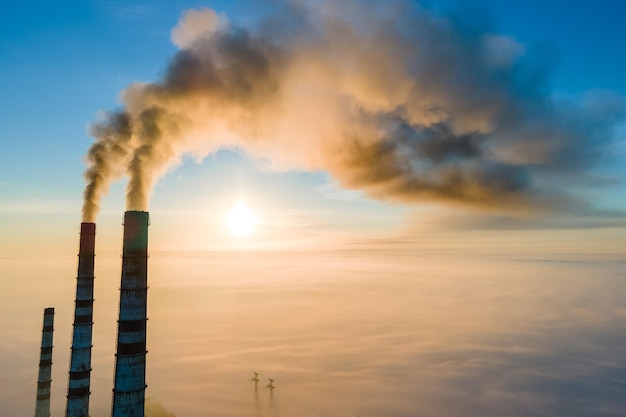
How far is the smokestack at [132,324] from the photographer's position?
16.5 meters

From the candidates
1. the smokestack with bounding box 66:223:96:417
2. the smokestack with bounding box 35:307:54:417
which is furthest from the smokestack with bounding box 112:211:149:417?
the smokestack with bounding box 35:307:54:417

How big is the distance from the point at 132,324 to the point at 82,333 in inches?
444

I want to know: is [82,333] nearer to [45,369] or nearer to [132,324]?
[45,369]

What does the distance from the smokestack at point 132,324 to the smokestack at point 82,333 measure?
32.3ft

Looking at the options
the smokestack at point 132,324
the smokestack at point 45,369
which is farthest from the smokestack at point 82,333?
the smokestack at point 132,324

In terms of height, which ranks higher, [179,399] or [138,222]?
[138,222]

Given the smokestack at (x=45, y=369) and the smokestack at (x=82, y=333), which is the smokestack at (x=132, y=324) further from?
the smokestack at (x=45, y=369)

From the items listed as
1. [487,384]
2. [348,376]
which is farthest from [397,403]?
[487,384]

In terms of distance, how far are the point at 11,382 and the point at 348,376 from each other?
537 ft

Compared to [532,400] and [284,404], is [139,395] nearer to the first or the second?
[284,404]

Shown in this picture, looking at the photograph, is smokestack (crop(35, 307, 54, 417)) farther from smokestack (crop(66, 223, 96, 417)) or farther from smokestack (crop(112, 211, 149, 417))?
smokestack (crop(112, 211, 149, 417))

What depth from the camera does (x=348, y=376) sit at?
18600cm

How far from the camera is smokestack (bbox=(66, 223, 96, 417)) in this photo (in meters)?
24.5

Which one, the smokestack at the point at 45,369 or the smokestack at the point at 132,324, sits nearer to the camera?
the smokestack at the point at 132,324
